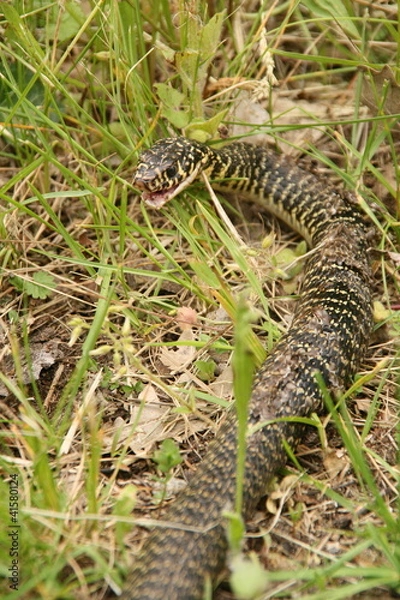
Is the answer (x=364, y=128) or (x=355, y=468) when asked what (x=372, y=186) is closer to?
(x=364, y=128)

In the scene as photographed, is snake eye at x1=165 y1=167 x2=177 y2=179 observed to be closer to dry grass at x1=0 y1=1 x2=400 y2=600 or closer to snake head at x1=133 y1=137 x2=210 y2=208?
snake head at x1=133 y1=137 x2=210 y2=208

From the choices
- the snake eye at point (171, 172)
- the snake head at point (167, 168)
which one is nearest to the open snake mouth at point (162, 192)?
the snake head at point (167, 168)

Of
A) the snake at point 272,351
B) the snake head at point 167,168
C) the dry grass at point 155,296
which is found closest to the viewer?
the snake at point 272,351

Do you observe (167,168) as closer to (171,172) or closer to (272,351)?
(171,172)

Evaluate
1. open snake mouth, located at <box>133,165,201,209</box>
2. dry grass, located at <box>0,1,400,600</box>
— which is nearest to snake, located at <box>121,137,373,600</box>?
open snake mouth, located at <box>133,165,201,209</box>

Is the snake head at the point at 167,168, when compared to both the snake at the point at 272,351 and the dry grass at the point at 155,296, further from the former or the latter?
the dry grass at the point at 155,296

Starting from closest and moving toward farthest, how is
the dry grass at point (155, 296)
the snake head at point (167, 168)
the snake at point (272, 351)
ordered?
the snake at point (272, 351) < the dry grass at point (155, 296) < the snake head at point (167, 168)

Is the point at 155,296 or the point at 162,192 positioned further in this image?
the point at 162,192

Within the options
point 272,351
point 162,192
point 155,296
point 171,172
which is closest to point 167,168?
point 171,172
